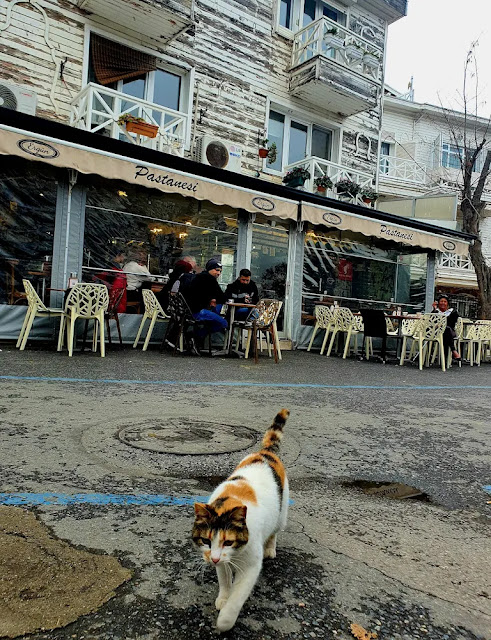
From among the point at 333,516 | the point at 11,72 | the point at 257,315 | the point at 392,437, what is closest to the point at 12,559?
the point at 333,516

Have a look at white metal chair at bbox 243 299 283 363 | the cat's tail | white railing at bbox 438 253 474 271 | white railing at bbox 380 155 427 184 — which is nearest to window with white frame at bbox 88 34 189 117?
white metal chair at bbox 243 299 283 363

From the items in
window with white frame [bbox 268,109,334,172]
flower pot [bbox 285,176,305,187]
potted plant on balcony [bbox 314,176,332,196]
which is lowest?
flower pot [bbox 285,176,305,187]

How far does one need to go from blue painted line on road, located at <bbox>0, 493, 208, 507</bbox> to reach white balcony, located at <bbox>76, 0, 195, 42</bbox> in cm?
1140

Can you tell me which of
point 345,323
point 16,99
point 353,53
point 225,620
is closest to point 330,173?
point 353,53

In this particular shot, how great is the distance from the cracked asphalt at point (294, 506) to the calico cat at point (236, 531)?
0.10 metres

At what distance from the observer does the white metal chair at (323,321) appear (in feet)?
35.6

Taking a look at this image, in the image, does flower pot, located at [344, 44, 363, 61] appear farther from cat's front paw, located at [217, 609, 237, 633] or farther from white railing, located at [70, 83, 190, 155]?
cat's front paw, located at [217, 609, 237, 633]

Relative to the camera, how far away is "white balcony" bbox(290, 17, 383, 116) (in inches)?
536

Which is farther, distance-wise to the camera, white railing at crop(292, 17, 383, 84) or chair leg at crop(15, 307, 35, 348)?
white railing at crop(292, 17, 383, 84)

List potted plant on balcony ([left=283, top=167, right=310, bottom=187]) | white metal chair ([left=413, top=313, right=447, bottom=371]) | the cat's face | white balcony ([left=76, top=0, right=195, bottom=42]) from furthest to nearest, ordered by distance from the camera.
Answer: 1. potted plant on balcony ([left=283, top=167, right=310, bottom=187])
2. white balcony ([left=76, top=0, right=195, bottom=42])
3. white metal chair ([left=413, top=313, right=447, bottom=371])
4. the cat's face

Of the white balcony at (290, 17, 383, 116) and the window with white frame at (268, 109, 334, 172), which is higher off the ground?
the white balcony at (290, 17, 383, 116)

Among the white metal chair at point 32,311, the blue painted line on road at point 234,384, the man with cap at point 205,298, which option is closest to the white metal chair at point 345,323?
the man with cap at point 205,298

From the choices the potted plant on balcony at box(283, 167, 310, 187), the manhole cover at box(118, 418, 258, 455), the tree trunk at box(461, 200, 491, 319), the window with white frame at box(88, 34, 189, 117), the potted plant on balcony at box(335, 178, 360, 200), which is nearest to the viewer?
the manhole cover at box(118, 418, 258, 455)

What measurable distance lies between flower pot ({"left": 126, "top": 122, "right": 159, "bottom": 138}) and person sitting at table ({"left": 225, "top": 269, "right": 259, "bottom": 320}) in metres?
3.63
